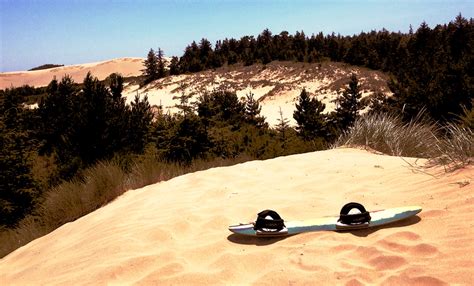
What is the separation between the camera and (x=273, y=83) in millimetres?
35969

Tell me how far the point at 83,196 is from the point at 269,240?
3.99 meters

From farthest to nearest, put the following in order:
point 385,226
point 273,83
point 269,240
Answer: point 273,83, point 269,240, point 385,226

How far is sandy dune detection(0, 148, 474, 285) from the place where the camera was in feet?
9.98

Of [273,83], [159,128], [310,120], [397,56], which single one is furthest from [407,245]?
[397,56]

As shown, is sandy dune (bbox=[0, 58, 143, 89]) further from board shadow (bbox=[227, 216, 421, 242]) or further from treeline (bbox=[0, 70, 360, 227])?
board shadow (bbox=[227, 216, 421, 242])

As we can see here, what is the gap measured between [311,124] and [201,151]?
9286 millimetres

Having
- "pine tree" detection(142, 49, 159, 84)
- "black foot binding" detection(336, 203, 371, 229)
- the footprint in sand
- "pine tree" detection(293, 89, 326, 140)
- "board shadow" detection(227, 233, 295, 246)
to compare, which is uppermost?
"pine tree" detection(142, 49, 159, 84)

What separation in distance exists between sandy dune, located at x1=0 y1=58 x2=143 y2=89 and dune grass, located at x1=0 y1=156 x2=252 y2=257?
72692mm

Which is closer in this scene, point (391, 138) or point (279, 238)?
point (279, 238)

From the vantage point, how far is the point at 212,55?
48062 mm

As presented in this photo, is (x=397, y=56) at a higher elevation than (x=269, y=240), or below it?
higher

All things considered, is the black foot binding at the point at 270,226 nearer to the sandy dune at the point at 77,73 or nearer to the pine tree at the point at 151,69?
the pine tree at the point at 151,69

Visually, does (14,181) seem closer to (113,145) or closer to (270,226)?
(113,145)

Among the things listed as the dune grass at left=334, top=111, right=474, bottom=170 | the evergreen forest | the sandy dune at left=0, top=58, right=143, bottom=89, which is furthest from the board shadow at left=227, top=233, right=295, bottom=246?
the sandy dune at left=0, top=58, right=143, bottom=89
